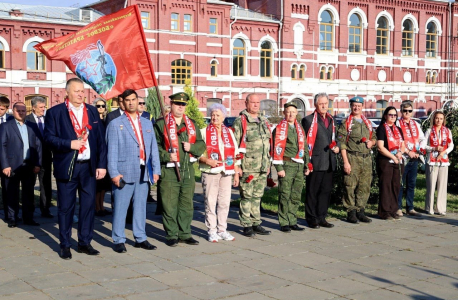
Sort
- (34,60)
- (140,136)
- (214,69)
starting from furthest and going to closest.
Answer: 1. (214,69)
2. (34,60)
3. (140,136)

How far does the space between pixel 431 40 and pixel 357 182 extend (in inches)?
1935

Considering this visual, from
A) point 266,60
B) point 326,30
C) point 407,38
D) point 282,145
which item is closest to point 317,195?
point 282,145

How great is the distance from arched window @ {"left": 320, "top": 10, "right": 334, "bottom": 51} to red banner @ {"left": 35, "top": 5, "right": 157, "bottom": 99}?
43.4 meters

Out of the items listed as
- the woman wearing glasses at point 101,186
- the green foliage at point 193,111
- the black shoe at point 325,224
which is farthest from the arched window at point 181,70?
the black shoe at point 325,224

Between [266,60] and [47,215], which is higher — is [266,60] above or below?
above

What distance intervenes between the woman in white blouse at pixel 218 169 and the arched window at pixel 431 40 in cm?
5067

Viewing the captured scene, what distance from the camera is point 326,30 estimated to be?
1988 inches

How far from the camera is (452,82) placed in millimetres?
56406

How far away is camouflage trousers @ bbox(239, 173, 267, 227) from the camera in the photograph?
29.3 feet

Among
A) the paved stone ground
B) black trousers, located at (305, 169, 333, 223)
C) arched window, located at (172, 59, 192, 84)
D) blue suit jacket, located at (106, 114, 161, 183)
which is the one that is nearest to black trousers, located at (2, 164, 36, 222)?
the paved stone ground

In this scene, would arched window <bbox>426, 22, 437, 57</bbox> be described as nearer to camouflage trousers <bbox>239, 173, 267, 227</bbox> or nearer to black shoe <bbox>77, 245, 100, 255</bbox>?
camouflage trousers <bbox>239, 173, 267, 227</bbox>

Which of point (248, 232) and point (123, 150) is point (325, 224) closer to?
point (248, 232)

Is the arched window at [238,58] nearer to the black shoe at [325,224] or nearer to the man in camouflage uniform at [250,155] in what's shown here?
the black shoe at [325,224]

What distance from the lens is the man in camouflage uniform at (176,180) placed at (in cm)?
825
